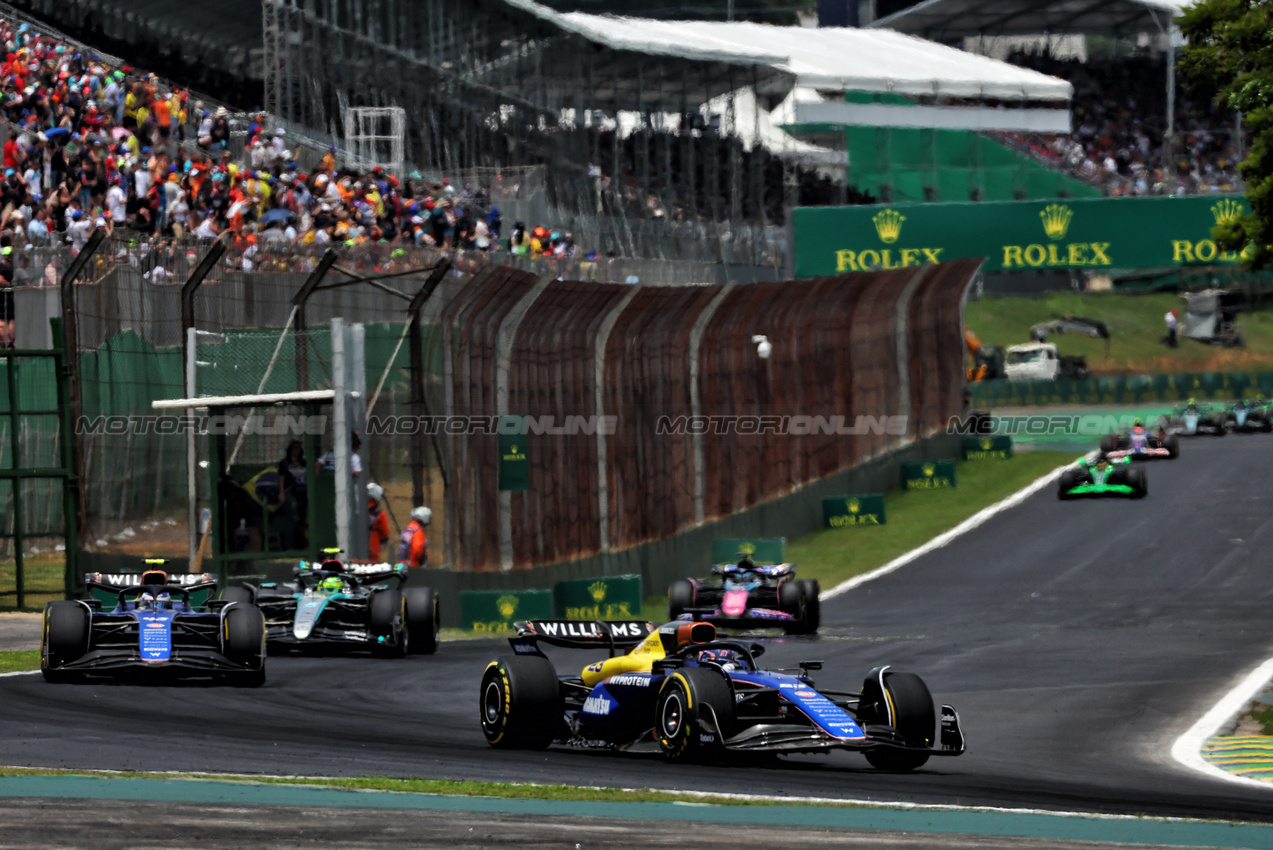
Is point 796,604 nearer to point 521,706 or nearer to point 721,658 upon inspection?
point 721,658

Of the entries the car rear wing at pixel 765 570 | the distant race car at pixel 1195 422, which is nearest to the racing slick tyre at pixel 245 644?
the car rear wing at pixel 765 570

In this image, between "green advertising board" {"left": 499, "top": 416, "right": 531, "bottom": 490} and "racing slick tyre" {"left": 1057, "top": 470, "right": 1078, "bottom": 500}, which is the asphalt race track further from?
"racing slick tyre" {"left": 1057, "top": 470, "right": 1078, "bottom": 500}

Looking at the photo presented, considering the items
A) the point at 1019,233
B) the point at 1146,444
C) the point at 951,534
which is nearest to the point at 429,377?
the point at 951,534

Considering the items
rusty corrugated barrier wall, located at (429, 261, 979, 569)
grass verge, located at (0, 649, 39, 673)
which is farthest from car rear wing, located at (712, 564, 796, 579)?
grass verge, located at (0, 649, 39, 673)

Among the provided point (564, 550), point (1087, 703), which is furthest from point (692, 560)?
point (1087, 703)

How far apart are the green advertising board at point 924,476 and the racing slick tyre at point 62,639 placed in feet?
57.2

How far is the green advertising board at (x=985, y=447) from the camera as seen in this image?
30953mm

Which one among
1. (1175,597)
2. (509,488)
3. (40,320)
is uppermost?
(40,320)

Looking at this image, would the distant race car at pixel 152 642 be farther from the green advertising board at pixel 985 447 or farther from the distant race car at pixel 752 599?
the green advertising board at pixel 985 447

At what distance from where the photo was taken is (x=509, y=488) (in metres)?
18.1

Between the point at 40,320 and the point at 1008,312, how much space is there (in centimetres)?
3409

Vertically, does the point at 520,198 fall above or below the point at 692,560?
above

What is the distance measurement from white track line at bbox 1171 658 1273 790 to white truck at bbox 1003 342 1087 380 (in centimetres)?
3129

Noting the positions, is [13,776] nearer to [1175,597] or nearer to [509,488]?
[509,488]
